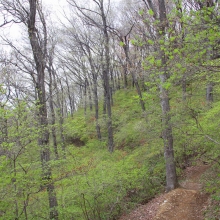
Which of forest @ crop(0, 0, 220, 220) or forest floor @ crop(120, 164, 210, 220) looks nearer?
forest @ crop(0, 0, 220, 220)

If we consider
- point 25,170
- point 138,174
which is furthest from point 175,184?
point 25,170

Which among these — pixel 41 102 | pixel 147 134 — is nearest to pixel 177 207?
pixel 147 134

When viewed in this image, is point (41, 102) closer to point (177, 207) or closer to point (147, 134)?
point (147, 134)

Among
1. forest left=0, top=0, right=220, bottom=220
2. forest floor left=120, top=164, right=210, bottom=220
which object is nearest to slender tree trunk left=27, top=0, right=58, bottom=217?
forest left=0, top=0, right=220, bottom=220

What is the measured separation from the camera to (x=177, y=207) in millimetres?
6496

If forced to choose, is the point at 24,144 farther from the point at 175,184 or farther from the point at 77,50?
the point at 77,50

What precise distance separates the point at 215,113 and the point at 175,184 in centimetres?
292

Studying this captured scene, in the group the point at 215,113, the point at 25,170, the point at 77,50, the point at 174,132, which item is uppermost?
the point at 77,50

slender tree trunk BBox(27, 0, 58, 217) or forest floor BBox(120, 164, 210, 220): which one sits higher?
slender tree trunk BBox(27, 0, 58, 217)

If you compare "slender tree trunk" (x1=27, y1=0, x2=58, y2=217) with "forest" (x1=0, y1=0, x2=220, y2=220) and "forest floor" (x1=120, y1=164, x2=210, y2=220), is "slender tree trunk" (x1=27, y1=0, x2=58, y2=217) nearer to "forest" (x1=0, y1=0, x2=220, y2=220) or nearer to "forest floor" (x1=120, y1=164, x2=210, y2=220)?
"forest" (x1=0, y1=0, x2=220, y2=220)

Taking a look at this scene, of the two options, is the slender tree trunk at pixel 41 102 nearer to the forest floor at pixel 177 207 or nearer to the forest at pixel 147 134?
the forest at pixel 147 134

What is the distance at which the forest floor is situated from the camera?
611cm

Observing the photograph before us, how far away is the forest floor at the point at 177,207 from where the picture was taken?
611 centimetres

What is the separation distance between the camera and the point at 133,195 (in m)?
8.31
